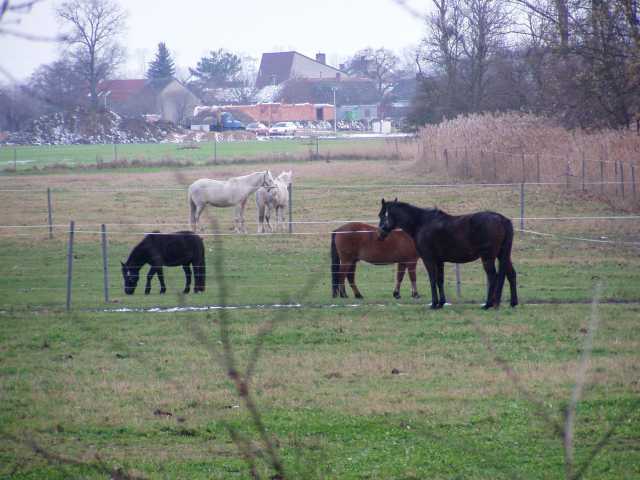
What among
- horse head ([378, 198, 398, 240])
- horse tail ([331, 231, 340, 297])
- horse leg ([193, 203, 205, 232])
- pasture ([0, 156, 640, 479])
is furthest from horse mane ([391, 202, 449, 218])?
horse leg ([193, 203, 205, 232])

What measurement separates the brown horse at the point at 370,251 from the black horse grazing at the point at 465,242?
1.02 meters

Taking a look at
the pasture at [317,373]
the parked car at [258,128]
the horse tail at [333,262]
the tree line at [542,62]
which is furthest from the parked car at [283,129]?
the horse tail at [333,262]

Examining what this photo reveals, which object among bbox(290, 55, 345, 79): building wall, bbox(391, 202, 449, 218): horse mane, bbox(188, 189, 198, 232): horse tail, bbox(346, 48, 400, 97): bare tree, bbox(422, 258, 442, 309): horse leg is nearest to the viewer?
bbox(346, 48, 400, 97): bare tree

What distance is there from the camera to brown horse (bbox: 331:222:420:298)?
1271 cm

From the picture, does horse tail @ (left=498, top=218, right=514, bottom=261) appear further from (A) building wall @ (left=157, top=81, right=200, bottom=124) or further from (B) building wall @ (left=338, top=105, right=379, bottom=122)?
(B) building wall @ (left=338, top=105, right=379, bottom=122)

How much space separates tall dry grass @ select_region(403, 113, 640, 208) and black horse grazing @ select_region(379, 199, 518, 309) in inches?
397

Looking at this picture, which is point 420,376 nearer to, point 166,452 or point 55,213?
point 166,452

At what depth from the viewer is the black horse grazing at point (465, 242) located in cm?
1113

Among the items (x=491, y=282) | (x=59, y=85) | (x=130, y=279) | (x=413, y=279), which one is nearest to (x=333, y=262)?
(x=413, y=279)

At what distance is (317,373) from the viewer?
7.96 meters

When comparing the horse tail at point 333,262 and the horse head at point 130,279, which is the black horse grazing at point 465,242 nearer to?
the horse tail at point 333,262

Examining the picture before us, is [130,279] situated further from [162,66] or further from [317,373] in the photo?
[162,66]

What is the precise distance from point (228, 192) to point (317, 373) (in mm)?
13489

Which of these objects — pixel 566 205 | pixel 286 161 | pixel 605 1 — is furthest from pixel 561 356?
pixel 286 161
